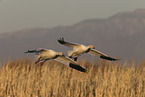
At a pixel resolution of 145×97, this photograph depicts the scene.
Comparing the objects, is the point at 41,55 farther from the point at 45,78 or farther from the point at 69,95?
Answer: the point at 45,78

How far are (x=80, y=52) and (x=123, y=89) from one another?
4.88 meters

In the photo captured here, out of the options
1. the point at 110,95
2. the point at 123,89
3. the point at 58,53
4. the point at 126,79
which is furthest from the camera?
the point at 126,79

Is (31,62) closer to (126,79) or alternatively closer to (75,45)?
(126,79)

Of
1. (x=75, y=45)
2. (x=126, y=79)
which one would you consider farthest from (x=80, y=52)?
(x=126, y=79)

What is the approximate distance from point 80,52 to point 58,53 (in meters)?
0.58

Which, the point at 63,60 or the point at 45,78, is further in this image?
the point at 45,78

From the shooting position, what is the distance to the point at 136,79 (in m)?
13.0

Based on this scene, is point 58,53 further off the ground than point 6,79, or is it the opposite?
point 58,53

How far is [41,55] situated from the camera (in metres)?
5.76

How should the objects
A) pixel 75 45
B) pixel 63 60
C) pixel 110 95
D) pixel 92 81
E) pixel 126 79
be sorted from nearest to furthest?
1. pixel 75 45
2. pixel 63 60
3. pixel 110 95
4. pixel 126 79
5. pixel 92 81

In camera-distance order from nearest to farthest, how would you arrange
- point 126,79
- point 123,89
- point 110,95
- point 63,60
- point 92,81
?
point 63,60 < point 110,95 < point 123,89 < point 126,79 < point 92,81

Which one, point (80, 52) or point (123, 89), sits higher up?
point (80, 52)

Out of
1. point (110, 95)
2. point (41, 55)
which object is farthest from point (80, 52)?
point (110, 95)

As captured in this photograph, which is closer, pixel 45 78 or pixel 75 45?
pixel 75 45
